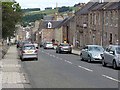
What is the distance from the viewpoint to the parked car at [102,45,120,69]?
27.2 meters

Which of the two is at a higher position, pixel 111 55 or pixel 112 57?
pixel 111 55

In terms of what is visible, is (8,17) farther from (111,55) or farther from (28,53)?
(111,55)

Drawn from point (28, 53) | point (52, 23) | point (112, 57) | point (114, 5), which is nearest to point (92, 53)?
point (112, 57)

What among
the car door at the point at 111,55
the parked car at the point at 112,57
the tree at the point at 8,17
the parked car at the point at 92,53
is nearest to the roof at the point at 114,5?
the tree at the point at 8,17

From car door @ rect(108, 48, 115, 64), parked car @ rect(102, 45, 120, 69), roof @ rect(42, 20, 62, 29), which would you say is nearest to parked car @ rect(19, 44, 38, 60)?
parked car @ rect(102, 45, 120, 69)

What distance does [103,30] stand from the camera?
2298 inches

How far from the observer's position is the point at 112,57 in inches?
1105

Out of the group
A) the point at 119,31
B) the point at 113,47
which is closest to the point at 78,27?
the point at 119,31

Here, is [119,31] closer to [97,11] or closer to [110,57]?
[97,11]

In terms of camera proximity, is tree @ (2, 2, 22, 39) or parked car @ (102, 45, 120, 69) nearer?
parked car @ (102, 45, 120, 69)

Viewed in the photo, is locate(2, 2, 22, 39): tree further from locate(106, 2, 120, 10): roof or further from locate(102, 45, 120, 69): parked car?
locate(102, 45, 120, 69): parked car

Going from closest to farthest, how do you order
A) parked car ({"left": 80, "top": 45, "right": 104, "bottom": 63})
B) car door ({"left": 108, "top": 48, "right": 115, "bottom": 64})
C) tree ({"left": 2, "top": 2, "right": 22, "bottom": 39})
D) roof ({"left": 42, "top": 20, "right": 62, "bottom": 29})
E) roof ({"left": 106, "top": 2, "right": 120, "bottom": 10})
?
car door ({"left": 108, "top": 48, "right": 115, "bottom": 64}), parked car ({"left": 80, "top": 45, "right": 104, "bottom": 63}), tree ({"left": 2, "top": 2, "right": 22, "bottom": 39}), roof ({"left": 106, "top": 2, "right": 120, "bottom": 10}), roof ({"left": 42, "top": 20, "right": 62, "bottom": 29})

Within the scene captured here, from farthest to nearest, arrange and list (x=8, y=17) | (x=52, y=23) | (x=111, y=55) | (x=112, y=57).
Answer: (x=52, y=23) < (x=8, y=17) < (x=111, y=55) < (x=112, y=57)

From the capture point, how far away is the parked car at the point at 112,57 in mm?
27156
